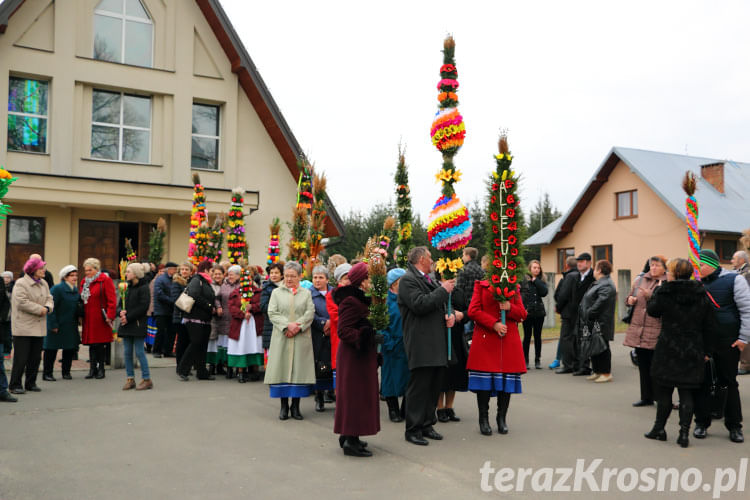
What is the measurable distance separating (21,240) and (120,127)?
428 cm

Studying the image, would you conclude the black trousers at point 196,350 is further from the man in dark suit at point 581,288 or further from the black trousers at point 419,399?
the man in dark suit at point 581,288

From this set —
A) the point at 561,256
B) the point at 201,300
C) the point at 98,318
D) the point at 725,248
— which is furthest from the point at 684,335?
the point at 561,256

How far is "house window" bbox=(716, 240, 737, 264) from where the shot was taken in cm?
3177

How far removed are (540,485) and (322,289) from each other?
4606mm

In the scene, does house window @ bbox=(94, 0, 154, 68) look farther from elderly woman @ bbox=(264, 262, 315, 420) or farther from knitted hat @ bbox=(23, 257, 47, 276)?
elderly woman @ bbox=(264, 262, 315, 420)

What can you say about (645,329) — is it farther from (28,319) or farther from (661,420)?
(28,319)

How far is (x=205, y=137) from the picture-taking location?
68.1 feet

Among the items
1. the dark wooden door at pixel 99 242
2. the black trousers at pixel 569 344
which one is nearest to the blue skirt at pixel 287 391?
the black trousers at pixel 569 344

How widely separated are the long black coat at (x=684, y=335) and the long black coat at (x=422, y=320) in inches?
89.7

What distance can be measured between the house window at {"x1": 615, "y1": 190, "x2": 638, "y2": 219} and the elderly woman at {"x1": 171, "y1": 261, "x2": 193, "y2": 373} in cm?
2739

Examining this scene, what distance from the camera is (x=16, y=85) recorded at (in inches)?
706

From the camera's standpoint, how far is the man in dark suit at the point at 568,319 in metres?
11.7

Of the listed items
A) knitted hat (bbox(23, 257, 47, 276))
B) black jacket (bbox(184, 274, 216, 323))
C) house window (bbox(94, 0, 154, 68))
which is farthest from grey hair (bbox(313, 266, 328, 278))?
house window (bbox(94, 0, 154, 68))

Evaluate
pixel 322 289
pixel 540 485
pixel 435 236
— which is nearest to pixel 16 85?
pixel 322 289
